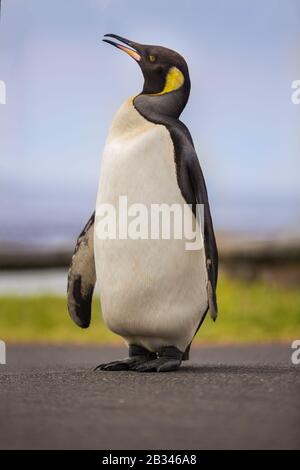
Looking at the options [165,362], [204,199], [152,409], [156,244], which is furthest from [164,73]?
[152,409]

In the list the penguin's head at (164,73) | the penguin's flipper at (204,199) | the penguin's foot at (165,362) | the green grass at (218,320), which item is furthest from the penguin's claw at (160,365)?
the green grass at (218,320)

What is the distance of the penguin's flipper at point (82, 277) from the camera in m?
3.26

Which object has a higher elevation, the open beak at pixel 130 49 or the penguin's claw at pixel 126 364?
the open beak at pixel 130 49

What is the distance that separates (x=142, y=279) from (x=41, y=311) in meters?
4.85

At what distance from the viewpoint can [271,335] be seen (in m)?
6.70

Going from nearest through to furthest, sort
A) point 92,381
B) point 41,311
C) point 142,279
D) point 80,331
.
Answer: point 92,381
point 142,279
point 80,331
point 41,311

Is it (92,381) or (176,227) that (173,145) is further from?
(92,381)

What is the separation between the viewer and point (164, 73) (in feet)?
10.1

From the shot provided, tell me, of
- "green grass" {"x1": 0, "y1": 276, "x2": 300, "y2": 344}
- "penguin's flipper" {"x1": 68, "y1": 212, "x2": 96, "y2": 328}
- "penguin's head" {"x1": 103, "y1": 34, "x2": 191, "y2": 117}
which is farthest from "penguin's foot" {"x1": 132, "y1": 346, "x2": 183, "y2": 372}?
"green grass" {"x1": 0, "y1": 276, "x2": 300, "y2": 344}

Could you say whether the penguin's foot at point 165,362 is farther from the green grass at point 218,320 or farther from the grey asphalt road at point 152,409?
the green grass at point 218,320

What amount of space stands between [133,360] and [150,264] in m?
0.40

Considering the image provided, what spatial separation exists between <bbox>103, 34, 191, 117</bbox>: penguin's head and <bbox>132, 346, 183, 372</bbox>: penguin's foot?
894 millimetres

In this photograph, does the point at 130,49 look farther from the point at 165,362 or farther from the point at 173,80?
the point at 165,362
